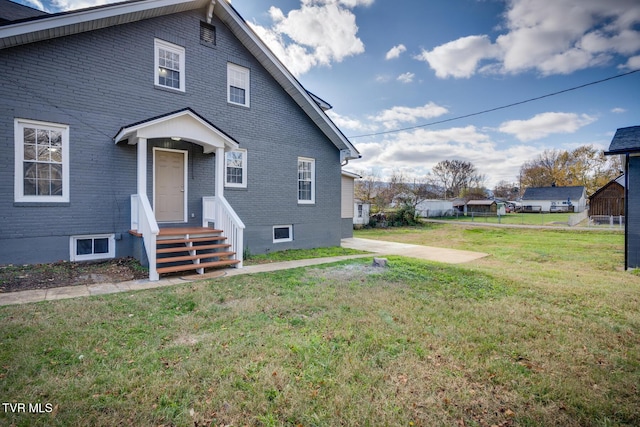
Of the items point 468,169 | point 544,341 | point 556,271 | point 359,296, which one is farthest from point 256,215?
point 468,169

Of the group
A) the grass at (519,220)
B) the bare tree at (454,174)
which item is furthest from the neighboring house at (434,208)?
the bare tree at (454,174)

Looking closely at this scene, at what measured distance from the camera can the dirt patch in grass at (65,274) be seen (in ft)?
18.8

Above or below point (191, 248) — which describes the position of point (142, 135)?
above

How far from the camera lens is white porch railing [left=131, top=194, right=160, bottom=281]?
6.27 meters

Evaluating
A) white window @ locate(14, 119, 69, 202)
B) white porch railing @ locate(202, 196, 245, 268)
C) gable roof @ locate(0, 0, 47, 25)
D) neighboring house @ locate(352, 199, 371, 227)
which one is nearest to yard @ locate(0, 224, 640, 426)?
white porch railing @ locate(202, 196, 245, 268)

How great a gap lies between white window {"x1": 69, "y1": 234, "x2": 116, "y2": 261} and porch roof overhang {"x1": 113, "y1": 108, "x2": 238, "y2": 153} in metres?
2.46

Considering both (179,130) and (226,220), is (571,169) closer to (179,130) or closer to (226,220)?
(226,220)

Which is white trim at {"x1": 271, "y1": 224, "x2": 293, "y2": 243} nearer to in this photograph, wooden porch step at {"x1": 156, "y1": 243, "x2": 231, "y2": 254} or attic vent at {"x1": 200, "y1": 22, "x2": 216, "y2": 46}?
wooden porch step at {"x1": 156, "y1": 243, "x2": 231, "y2": 254}

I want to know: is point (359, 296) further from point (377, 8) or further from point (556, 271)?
point (377, 8)

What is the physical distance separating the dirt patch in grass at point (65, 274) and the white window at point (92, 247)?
24cm

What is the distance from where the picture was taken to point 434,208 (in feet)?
131

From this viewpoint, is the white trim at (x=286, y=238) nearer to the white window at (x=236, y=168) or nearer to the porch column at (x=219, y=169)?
the white window at (x=236, y=168)

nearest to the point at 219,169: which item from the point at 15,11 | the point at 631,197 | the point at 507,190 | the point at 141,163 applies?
the point at 141,163

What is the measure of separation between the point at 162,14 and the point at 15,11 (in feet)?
12.5
